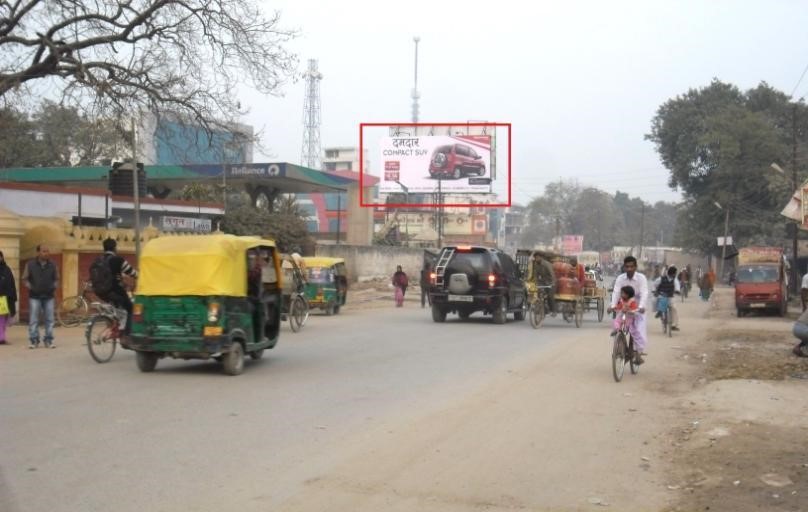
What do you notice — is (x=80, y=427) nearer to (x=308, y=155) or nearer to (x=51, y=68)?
(x=51, y=68)

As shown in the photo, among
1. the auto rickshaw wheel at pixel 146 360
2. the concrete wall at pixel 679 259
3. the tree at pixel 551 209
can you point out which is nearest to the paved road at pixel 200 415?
the auto rickshaw wheel at pixel 146 360

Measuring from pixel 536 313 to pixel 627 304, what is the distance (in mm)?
10981

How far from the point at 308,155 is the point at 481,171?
44569mm

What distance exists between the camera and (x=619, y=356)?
43.1 feet

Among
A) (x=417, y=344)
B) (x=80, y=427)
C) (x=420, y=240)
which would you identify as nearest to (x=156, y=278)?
(x=80, y=427)

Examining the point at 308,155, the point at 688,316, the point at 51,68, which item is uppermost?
the point at 308,155

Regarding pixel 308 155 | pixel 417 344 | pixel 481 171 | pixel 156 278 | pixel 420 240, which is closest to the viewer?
pixel 156 278

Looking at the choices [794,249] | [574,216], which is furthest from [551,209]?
[794,249]

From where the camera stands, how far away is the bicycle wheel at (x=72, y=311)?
71.3 feet

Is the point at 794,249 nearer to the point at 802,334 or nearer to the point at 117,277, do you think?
the point at 802,334

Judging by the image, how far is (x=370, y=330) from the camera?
73.0ft

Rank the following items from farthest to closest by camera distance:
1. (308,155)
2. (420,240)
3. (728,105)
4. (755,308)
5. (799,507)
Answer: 1. (308,155)
2. (420,240)
3. (728,105)
4. (755,308)
5. (799,507)

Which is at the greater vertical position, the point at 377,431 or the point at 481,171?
the point at 481,171

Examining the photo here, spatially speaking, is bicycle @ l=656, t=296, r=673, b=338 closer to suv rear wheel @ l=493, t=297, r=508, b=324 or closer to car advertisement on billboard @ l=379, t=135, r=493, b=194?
suv rear wheel @ l=493, t=297, r=508, b=324
